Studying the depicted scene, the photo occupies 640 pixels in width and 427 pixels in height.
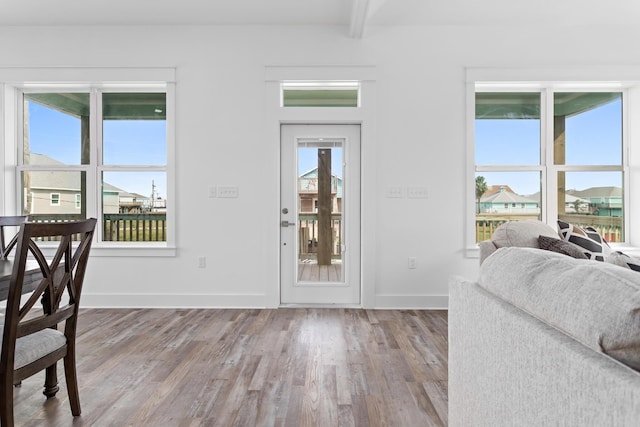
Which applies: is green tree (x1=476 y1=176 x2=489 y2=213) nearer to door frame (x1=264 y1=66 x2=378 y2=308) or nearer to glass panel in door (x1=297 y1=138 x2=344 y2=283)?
door frame (x1=264 y1=66 x2=378 y2=308)

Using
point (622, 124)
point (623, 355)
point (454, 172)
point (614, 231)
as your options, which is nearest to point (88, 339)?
point (623, 355)

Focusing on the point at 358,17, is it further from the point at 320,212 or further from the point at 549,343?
the point at 549,343

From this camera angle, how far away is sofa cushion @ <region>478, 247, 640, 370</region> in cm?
68

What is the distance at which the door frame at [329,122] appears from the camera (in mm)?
3811

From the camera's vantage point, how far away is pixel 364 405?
1933 mm

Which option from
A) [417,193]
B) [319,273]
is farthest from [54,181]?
[417,193]

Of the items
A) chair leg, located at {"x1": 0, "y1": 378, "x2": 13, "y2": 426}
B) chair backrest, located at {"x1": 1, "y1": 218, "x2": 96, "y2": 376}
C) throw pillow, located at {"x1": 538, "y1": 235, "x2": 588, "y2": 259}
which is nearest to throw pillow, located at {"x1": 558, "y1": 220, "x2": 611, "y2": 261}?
throw pillow, located at {"x1": 538, "y1": 235, "x2": 588, "y2": 259}

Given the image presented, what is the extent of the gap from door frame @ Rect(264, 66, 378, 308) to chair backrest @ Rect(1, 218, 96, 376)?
2113 millimetres

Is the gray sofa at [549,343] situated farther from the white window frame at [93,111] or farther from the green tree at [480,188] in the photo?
the white window frame at [93,111]

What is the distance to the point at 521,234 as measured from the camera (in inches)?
107

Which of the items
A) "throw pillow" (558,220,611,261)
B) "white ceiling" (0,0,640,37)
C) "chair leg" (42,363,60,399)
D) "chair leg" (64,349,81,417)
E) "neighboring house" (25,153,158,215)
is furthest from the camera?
"neighboring house" (25,153,158,215)

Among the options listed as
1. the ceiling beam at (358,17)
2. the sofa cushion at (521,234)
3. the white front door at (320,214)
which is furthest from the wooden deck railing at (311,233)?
the ceiling beam at (358,17)

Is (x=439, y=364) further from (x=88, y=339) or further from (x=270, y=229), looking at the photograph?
(x=88, y=339)

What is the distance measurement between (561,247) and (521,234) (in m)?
0.34
